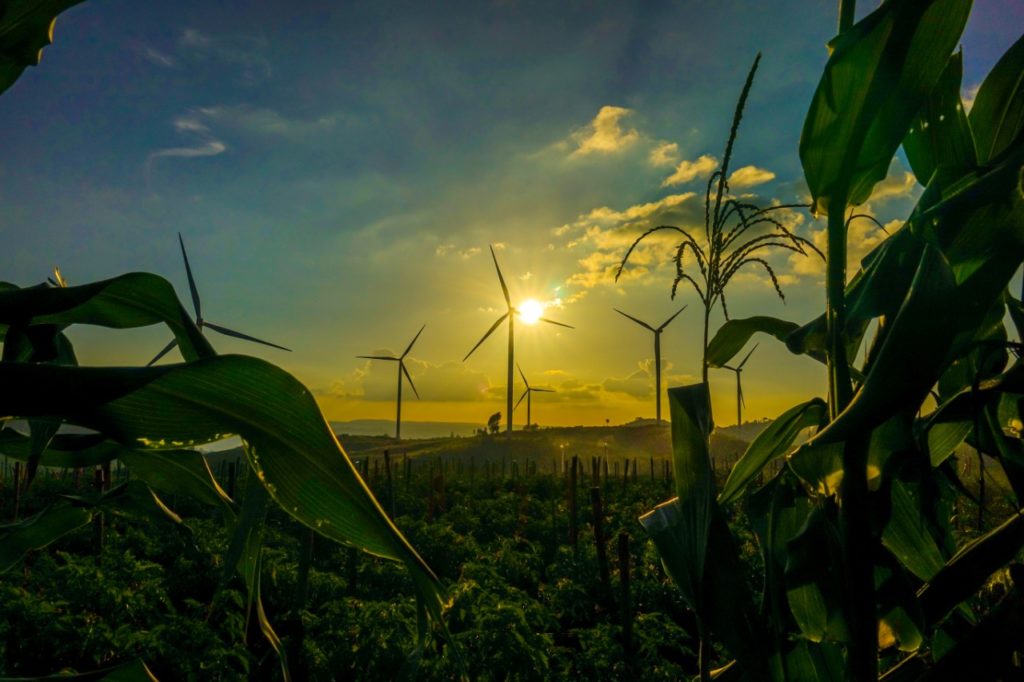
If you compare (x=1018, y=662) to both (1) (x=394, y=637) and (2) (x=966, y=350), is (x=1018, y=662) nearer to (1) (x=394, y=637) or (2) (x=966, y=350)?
(2) (x=966, y=350)

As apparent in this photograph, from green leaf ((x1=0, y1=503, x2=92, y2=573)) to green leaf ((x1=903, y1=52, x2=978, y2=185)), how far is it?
1823mm

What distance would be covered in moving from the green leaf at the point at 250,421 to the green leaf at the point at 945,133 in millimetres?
1250

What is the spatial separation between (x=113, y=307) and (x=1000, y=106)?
65.0 inches

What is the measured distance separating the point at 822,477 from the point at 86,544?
27.4 feet

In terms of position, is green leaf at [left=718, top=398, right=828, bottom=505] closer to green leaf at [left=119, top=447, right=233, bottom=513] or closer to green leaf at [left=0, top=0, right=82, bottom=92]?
green leaf at [left=119, top=447, right=233, bottom=513]

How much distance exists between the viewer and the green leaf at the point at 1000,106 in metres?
1.29

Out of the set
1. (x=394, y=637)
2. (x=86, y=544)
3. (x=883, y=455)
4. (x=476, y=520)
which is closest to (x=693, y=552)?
(x=883, y=455)

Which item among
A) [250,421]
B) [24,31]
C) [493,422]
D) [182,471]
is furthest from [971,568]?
[493,422]

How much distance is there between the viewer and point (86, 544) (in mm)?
7277

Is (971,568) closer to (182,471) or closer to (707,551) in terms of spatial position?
(707,551)

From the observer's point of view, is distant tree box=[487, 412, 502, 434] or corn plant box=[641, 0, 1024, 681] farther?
distant tree box=[487, 412, 502, 434]

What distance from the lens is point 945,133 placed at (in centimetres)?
133

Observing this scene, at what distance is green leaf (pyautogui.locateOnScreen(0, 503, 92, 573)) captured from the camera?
130cm

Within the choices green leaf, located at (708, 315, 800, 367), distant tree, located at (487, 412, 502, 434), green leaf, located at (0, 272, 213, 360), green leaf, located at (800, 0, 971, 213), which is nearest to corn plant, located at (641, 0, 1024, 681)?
green leaf, located at (800, 0, 971, 213)
